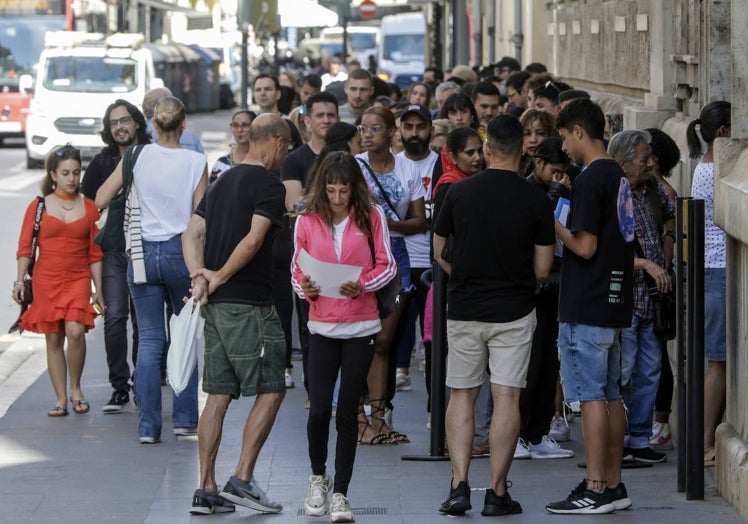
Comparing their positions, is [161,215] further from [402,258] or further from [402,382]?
[402,382]

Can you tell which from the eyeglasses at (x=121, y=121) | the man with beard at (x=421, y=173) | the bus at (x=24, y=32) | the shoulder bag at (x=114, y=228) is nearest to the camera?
the man with beard at (x=421, y=173)

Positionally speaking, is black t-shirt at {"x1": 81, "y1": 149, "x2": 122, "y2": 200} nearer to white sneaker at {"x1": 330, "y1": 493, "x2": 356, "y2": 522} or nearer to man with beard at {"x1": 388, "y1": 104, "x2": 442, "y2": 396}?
man with beard at {"x1": 388, "y1": 104, "x2": 442, "y2": 396}

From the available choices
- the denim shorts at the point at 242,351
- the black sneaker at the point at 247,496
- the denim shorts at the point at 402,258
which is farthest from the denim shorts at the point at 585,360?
the denim shorts at the point at 402,258

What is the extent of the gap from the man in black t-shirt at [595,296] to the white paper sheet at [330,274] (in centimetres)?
92

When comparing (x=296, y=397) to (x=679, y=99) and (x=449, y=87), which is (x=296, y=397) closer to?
(x=679, y=99)

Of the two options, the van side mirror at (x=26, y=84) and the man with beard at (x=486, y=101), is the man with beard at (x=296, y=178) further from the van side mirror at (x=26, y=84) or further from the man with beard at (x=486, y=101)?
the van side mirror at (x=26, y=84)

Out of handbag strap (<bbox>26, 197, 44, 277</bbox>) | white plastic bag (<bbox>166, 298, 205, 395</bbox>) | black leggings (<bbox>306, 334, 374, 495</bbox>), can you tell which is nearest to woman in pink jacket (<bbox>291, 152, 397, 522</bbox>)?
black leggings (<bbox>306, 334, 374, 495</bbox>)

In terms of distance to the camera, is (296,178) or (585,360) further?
(296,178)

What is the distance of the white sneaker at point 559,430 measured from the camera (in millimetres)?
8930

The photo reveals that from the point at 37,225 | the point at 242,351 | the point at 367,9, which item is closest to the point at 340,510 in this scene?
the point at 242,351

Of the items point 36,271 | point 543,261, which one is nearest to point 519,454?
point 543,261

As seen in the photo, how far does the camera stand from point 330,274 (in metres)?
7.13

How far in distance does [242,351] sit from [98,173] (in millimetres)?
3001

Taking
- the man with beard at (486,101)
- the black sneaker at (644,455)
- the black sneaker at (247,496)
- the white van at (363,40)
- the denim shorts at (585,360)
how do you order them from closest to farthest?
the denim shorts at (585,360) < the black sneaker at (247,496) < the black sneaker at (644,455) < the man with beard at (486,101) < the white van at (363,40)
